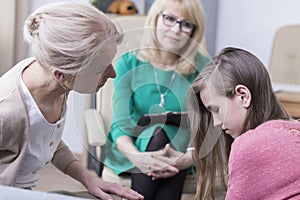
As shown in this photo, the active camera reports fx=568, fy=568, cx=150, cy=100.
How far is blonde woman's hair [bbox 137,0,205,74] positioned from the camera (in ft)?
6.53

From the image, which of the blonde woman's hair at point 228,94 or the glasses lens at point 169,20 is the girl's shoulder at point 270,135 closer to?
the blonde woman's hair at point 228,94

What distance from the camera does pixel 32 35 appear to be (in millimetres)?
1270

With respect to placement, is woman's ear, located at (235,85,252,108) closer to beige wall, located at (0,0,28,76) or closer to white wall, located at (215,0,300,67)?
white wall, located at (215,0,300,67)

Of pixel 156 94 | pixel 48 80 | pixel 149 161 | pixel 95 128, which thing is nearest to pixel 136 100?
pixel 156 94

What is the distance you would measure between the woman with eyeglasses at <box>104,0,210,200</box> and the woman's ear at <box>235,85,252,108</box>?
1.38ft

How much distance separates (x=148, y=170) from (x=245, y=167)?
75cm

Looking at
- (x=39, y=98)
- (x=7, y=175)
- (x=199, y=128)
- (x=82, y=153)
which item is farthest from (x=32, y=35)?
(x=82, y=153)

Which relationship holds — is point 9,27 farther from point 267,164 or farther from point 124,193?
point 267,164

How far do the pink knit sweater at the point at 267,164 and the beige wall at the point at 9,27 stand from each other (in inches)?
89.3

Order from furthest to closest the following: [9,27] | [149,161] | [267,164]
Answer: [9,27] < [149,161] < [267,164]

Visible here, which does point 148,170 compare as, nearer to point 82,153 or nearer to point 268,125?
point 268,125

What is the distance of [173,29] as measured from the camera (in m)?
2.08

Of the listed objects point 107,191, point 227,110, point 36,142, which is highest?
point 227,110

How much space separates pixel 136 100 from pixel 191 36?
0.33 metres
